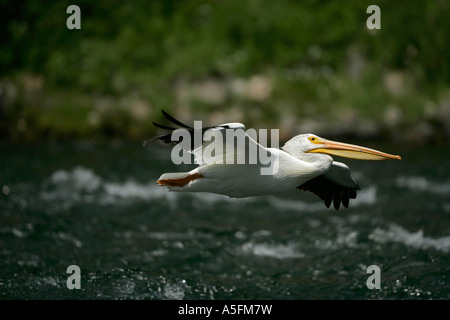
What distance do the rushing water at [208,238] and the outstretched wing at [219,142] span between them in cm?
181

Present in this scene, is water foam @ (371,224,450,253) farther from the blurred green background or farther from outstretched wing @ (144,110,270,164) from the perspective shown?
the blurred green background

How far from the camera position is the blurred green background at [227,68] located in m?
15.0

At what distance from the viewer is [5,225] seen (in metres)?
8.16

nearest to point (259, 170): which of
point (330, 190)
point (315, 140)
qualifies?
point (315, 140)

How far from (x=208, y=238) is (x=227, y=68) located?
824 centimetres

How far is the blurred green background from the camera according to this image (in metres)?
15.0

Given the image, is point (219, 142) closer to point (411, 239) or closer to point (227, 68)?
point (411, 239)

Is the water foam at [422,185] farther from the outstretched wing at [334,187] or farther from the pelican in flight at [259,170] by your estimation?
the pelican in flight at [259,170]

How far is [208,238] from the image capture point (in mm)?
8055

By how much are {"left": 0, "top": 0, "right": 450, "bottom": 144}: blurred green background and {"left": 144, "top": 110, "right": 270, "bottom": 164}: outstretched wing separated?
996cm

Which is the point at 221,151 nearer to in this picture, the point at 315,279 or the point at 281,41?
the point at 315,279

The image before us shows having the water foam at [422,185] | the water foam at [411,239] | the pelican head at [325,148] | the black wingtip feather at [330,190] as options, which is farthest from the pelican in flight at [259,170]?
the water foam at [422,185]
